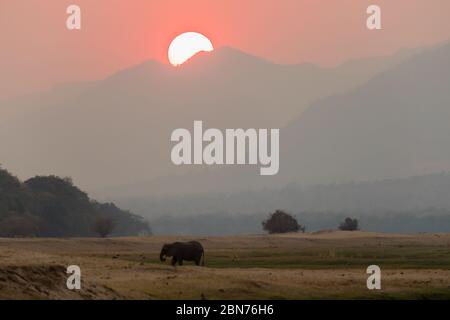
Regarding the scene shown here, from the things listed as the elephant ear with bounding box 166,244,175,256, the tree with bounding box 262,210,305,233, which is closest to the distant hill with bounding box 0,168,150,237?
the tree with bounding box 262,210,305,233

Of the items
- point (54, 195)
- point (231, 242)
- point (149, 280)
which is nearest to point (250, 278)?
point (149, 280)

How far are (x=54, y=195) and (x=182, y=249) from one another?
10159 cm

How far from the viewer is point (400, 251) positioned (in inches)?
3127

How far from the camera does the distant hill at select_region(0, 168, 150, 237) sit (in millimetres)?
145875

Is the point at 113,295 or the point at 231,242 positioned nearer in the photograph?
the point at 113,295

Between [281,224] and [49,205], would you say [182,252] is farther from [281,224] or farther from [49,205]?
[49,205]

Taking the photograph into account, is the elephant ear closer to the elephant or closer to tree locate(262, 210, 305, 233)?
the elephant

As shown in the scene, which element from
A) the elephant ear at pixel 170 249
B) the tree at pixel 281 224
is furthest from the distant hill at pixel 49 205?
the elephant ear at pixel 170 249

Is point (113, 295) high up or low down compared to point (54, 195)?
down

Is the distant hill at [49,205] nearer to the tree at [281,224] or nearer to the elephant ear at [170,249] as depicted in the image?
the tree at [281,224]

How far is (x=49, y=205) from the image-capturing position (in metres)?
151

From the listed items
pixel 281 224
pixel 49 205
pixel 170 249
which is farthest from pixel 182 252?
pixel 49 205
